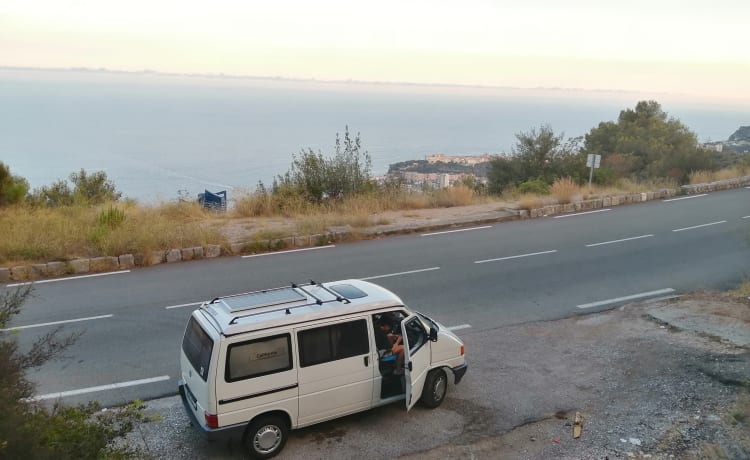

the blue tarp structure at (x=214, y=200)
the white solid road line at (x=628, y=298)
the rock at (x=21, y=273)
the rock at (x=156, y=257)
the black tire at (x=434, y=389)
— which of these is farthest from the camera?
the blue tarp structure at (x=214, y=200)

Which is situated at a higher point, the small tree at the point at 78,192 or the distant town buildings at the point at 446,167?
the small tree at the point at 78,192

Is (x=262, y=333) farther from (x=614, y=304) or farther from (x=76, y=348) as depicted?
(x=614, y=304)

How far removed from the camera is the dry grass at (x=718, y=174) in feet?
91.9

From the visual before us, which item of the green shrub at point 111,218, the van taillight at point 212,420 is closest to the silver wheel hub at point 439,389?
the van taillight at point 212,420

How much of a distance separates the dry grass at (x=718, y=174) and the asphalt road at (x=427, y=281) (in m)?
8.93

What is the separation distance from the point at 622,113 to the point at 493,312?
150 feet

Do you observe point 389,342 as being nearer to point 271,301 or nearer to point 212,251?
point 271,301

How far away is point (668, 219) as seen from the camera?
2052 cm

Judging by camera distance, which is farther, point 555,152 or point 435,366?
point 555,152

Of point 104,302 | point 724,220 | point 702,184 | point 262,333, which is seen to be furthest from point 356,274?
point 702,184

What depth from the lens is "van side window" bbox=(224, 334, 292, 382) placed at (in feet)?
21.7

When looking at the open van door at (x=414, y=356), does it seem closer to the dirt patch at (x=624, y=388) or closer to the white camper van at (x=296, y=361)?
the white camper van at (x=296, y=361)

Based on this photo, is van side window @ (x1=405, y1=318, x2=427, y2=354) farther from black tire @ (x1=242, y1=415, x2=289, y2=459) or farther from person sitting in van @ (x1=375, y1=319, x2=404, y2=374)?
→ black tire @ (x1=242, y1=415, x2=289, y2=459)

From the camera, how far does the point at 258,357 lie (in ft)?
22.2
